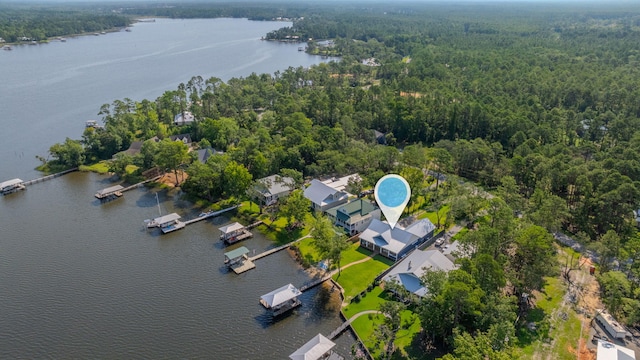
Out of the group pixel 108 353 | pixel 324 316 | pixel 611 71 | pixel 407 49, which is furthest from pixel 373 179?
pixel 407 49

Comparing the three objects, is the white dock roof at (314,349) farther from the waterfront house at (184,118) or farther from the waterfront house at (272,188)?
the waterfront house at (184,118)

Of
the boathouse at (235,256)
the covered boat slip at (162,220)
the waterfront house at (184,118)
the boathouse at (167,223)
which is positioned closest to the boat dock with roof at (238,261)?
the boathouse at (235,256)

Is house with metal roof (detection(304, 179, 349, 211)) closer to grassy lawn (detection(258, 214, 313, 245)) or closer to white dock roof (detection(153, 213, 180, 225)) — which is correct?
grassy lawn (detection(258, 214, 313, 245))

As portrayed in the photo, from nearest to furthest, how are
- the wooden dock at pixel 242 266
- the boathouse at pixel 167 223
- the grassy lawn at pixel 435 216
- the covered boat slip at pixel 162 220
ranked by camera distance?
the wooden dock at pixel 242 266 < the boathouse at pixel 167 223 < the covered boat slip at pixel 162 220 < the grassy lawn at pixel 435 216

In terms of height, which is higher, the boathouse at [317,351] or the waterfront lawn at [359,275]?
the boathouse at [317,351]

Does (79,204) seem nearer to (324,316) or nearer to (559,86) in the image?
(324,316)

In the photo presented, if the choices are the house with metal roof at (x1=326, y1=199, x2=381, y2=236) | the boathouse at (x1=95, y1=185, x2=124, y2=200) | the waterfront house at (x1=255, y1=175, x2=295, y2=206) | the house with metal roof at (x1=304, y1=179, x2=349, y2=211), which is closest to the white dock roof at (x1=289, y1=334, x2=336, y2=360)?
the house with metal roof at (x1=326, y1=199, x2=381, y2=236)
